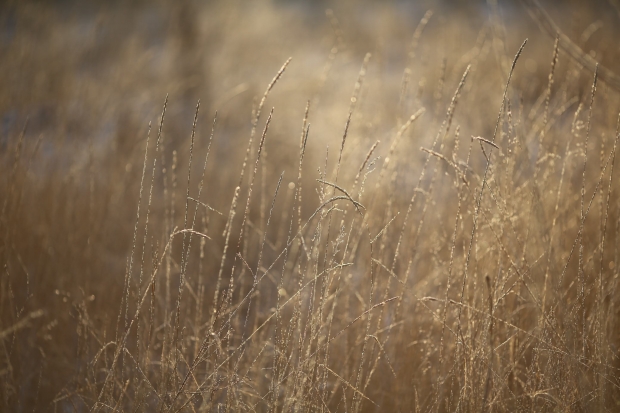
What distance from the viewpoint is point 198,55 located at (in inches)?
131

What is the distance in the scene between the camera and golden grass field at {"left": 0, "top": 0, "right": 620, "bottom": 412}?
0.90 meters

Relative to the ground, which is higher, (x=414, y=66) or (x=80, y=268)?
(x=414, y=66)

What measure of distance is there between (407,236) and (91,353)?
1100 millimetres

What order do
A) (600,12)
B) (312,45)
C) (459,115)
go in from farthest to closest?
1. (312,45)
2. (600,12)
3. (459,115)

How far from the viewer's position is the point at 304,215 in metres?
2.24

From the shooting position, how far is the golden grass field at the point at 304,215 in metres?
0.90

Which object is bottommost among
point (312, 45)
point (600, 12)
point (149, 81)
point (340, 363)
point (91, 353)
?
point (91, 353)

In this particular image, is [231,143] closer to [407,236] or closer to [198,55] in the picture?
[198,55]

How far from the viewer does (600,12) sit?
3.29 meters

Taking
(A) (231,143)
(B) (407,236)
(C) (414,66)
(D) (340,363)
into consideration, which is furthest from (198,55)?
(D) (340,363)

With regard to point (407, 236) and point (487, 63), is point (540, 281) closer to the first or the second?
point (407, 236)

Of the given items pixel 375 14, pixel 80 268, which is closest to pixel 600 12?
pixel 375 14

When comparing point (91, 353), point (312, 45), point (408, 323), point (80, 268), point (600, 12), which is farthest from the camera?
point (312, 45)

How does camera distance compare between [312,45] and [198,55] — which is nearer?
[198,55]
